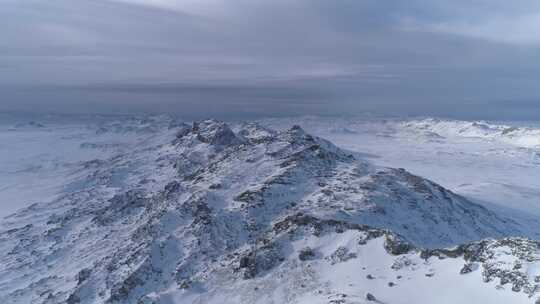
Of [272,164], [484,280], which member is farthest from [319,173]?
[484,280]

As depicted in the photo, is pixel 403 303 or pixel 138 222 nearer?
pixel 403 303

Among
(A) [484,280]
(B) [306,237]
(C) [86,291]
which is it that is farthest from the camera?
(C) [86,291]

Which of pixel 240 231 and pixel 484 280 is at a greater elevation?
pixel 484 280

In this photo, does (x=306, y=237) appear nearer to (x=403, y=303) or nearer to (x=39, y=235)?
(x=403, y=303)

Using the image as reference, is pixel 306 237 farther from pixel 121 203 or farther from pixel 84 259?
pixel 121 203

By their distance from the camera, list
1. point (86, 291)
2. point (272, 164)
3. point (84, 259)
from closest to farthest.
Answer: point (86, 291) → point (84, 259) → point (272, 164)

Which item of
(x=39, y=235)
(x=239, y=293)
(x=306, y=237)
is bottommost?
(x=39, y=235)
